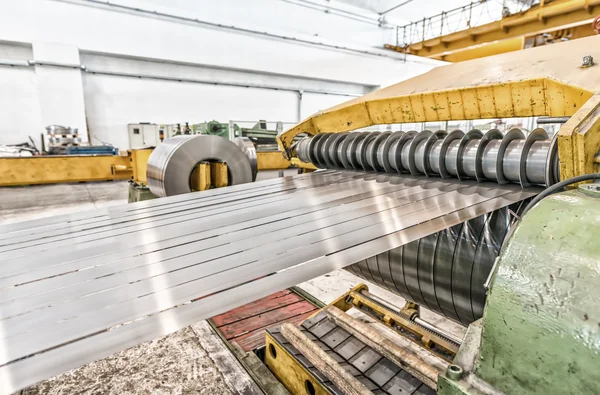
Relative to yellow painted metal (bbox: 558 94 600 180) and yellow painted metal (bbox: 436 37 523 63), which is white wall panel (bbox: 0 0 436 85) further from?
yellow painted metal (bbox: 558 94 600 180)

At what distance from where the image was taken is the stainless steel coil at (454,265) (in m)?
1.31

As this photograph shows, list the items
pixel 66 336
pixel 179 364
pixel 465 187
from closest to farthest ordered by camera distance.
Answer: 1. pixel 66 336
2. pixel 465 187
3. pixel 179 364

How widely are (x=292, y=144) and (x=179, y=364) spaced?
1.64 metres

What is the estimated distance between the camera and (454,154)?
4.95 ft

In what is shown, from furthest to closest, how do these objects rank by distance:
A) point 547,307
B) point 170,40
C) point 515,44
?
point 170,40, point 515,44, point 547,307

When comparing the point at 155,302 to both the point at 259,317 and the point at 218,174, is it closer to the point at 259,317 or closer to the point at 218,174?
the point at 259,317

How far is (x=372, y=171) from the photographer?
78.2 inches

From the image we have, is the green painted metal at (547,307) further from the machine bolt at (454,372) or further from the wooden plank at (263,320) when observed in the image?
the wooden plank at (263,320)

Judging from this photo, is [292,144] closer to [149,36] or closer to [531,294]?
[531,294]

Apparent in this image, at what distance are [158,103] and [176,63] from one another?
103 cm

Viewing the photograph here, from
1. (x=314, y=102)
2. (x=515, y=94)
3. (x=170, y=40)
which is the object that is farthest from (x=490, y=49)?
(x=170, y=40)

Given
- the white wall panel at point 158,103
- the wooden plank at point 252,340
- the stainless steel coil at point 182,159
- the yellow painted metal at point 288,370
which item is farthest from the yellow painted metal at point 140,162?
the white wall panel at point 158,103

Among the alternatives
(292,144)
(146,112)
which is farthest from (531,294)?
(146,112)

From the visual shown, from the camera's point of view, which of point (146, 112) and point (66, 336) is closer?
point (66, 336)
